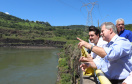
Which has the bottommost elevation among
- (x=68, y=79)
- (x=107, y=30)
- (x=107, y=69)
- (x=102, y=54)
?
(x=68, y=79)

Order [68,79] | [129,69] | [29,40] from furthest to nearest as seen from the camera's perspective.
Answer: [29,40], [68,79], [129,69]

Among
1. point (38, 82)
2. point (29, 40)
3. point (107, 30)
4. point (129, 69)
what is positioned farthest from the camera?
point (29, 40)

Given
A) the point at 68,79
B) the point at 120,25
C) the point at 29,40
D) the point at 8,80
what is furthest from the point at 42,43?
the point at 120,25

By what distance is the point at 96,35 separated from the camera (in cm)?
263

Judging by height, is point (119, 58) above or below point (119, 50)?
below

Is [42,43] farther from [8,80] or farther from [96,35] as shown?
[96,35]

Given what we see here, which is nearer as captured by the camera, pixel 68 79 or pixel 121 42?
pixel 121 42

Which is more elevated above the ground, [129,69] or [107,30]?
[107,30]

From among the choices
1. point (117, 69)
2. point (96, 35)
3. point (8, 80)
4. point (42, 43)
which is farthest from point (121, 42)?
point (42, 43)

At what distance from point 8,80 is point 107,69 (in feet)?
47.3

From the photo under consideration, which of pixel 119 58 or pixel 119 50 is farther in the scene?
pixel 119 58

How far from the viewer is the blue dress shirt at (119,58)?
4.95 ft

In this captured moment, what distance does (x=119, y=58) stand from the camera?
161 cm

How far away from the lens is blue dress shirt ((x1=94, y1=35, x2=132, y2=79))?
151 cm
